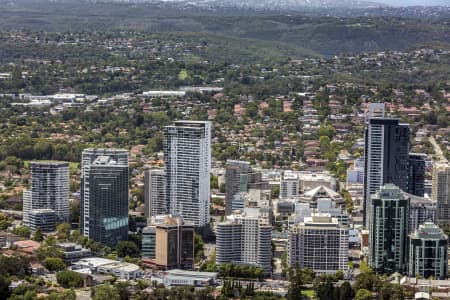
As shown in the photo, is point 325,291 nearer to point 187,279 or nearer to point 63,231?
point 187,279

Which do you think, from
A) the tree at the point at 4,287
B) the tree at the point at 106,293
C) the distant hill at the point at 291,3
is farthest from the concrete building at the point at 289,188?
the distant hill at the point at 291,3

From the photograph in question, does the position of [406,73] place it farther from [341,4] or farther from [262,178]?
[341,4]

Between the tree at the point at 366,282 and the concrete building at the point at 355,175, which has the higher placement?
the concrete building at the point at 355,175

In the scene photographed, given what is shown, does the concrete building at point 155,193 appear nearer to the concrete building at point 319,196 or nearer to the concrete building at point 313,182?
the concrete building at point 319,196

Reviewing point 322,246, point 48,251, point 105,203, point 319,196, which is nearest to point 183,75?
point 319,196

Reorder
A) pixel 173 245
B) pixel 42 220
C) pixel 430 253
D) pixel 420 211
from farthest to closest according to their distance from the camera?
pixel 42 220 < pixel 420 211 < pixel 173 245 < pixel 430 253

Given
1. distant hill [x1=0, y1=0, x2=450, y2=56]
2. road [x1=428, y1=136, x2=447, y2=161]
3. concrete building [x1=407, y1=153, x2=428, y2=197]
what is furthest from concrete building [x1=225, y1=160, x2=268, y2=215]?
distant hill [x1=0, y1=0, x2=450, y2=56]
